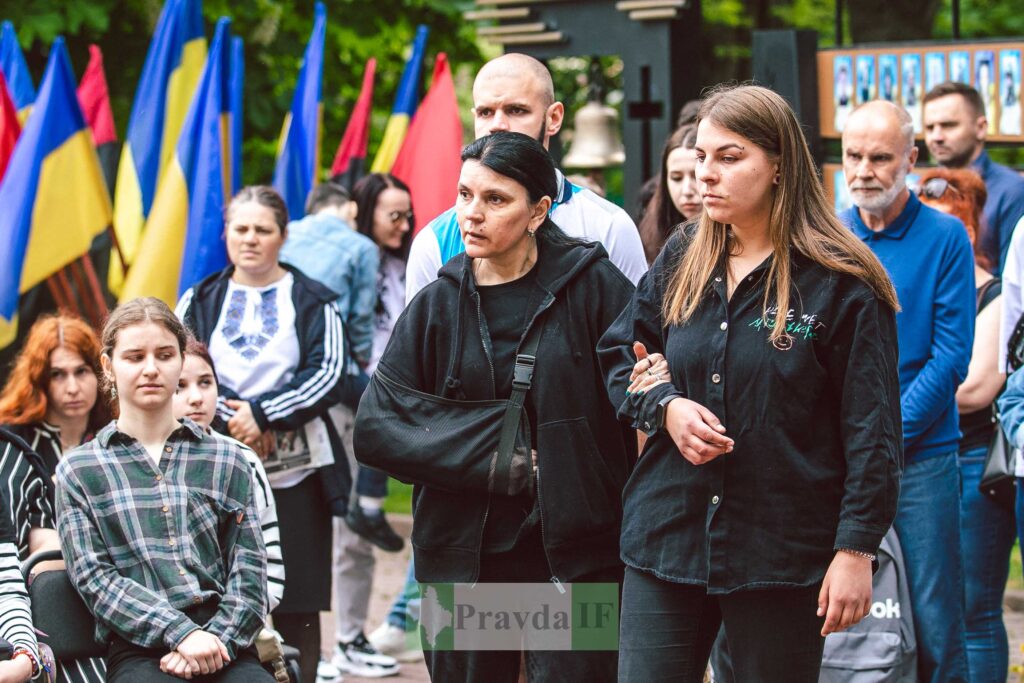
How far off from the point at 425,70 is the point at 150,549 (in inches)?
374

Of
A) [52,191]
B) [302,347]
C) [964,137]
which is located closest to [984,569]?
[964,137]

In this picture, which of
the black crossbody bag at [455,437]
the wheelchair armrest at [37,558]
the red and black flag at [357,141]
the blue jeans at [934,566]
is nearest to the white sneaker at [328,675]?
the wheelchair armrest at [37,558]

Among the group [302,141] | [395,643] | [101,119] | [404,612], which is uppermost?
[101,119]

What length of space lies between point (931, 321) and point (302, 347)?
243 cm

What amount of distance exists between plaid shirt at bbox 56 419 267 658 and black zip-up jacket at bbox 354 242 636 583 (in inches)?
32.6

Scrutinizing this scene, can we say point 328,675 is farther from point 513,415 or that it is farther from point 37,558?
point 513,415

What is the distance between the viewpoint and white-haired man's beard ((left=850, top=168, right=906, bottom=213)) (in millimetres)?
4961

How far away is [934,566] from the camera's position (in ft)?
15.8

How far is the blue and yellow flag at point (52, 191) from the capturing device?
285 inches

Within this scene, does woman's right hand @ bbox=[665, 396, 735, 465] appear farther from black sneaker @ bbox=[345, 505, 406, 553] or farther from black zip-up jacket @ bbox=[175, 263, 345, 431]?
black sneaker @ bbox=[345, 505, 406, 553]

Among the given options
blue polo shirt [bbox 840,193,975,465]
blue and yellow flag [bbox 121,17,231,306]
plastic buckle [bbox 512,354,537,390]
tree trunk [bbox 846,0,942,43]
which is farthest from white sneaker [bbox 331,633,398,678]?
tree trunk [bbox 846,0,942,43]

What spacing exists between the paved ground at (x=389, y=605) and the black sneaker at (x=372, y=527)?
0.61 m

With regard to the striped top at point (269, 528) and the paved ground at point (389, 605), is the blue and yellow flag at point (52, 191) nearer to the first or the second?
the paved ground at point (389, 605)

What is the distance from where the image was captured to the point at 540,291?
398 cm
